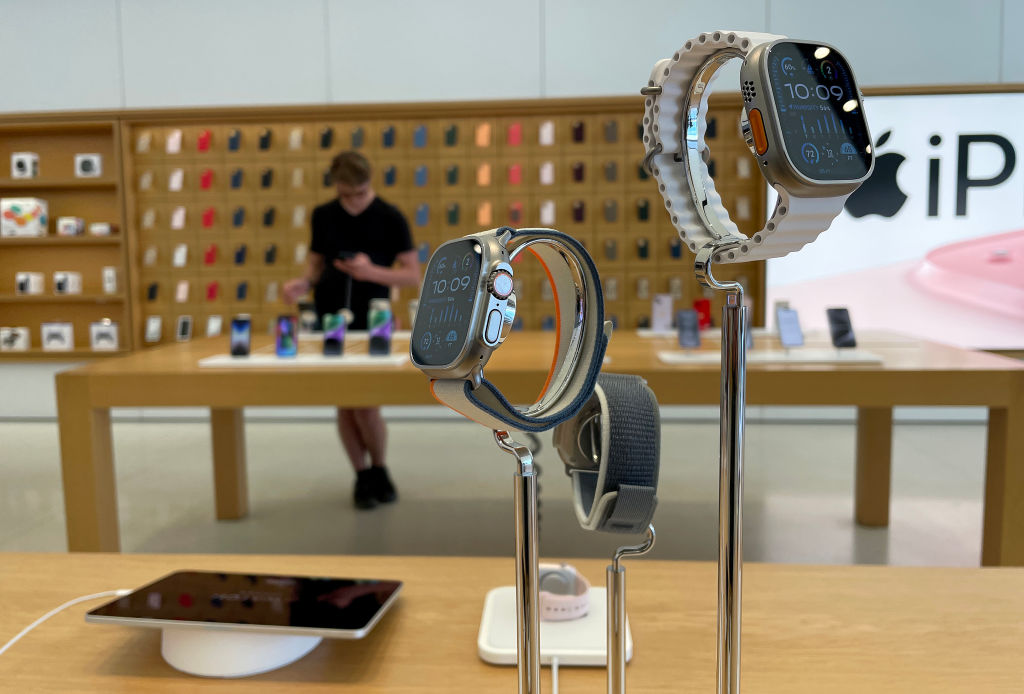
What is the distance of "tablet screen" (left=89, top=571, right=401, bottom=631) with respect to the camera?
755 mm

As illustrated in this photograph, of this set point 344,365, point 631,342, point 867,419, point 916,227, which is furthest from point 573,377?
point 916,227

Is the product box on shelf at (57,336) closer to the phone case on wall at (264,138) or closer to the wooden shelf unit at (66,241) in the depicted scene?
the wooden shelf unit at (66,241)

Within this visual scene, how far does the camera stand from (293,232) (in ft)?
17.7

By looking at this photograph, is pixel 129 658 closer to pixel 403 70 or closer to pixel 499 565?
pixel 499 565

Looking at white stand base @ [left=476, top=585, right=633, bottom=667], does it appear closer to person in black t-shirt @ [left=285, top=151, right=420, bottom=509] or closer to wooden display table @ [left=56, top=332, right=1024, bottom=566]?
wooden display table @ [left=56, top=332, right=1024, bottom=566]

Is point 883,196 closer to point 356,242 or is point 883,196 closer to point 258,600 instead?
point 356,242

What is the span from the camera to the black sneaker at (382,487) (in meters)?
3.56

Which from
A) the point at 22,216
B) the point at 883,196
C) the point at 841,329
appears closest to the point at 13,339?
the point at 22,216

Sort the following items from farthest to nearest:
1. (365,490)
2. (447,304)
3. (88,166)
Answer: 1. (88,166)
2. (365,490)
3. (447,304)

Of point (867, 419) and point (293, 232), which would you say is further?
point (293, 232)

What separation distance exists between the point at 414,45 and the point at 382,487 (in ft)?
10.1

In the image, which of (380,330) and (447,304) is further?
(380,330)

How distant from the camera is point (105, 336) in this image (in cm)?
550

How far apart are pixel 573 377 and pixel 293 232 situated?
5247 millimetres
